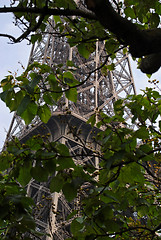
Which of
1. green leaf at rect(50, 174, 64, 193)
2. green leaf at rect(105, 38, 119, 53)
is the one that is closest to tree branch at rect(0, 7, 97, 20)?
green leaf at rect(105, 38, 119, 53)

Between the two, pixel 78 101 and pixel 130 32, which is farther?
pixel 78 101

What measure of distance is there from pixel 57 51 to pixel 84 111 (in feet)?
24.0

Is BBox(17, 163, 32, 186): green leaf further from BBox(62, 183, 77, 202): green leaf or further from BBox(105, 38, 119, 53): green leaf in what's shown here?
BBox(105, 38, 119, 53): green leaf

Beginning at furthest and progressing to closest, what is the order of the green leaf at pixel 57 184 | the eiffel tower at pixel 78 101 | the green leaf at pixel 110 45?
the eiffel tower at pixel 78 101 → the green leaf at pixel 110 45 → the green leaf at pixel 57 184

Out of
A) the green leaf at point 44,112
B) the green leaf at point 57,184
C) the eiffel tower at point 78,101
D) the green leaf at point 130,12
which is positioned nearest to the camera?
the green leaf at point 57,184

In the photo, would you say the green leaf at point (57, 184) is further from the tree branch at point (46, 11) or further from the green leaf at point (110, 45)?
the green leaf at point (110, 45)

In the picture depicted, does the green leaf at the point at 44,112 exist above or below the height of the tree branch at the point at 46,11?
below

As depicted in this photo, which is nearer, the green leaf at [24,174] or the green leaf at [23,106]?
the green leaf at [23,106]

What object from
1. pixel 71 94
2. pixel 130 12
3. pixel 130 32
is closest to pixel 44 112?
pixel 71 94

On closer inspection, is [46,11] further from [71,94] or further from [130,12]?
[130,12]

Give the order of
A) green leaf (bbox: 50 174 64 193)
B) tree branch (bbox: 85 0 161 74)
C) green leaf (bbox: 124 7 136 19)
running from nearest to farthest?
tree branch (bbox: 85 0 161 74) → green leaf (bbox: 50 174 64 193) → green leaf (bbox: 124 7 136 19)

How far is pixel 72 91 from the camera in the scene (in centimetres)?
304

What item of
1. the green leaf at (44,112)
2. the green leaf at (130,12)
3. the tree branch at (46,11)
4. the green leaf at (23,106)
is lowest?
the green leaf at (23,106)

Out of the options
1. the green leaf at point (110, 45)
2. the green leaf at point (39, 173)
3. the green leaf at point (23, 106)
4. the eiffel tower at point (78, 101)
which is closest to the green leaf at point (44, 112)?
the green leaf at point (23, 106)
